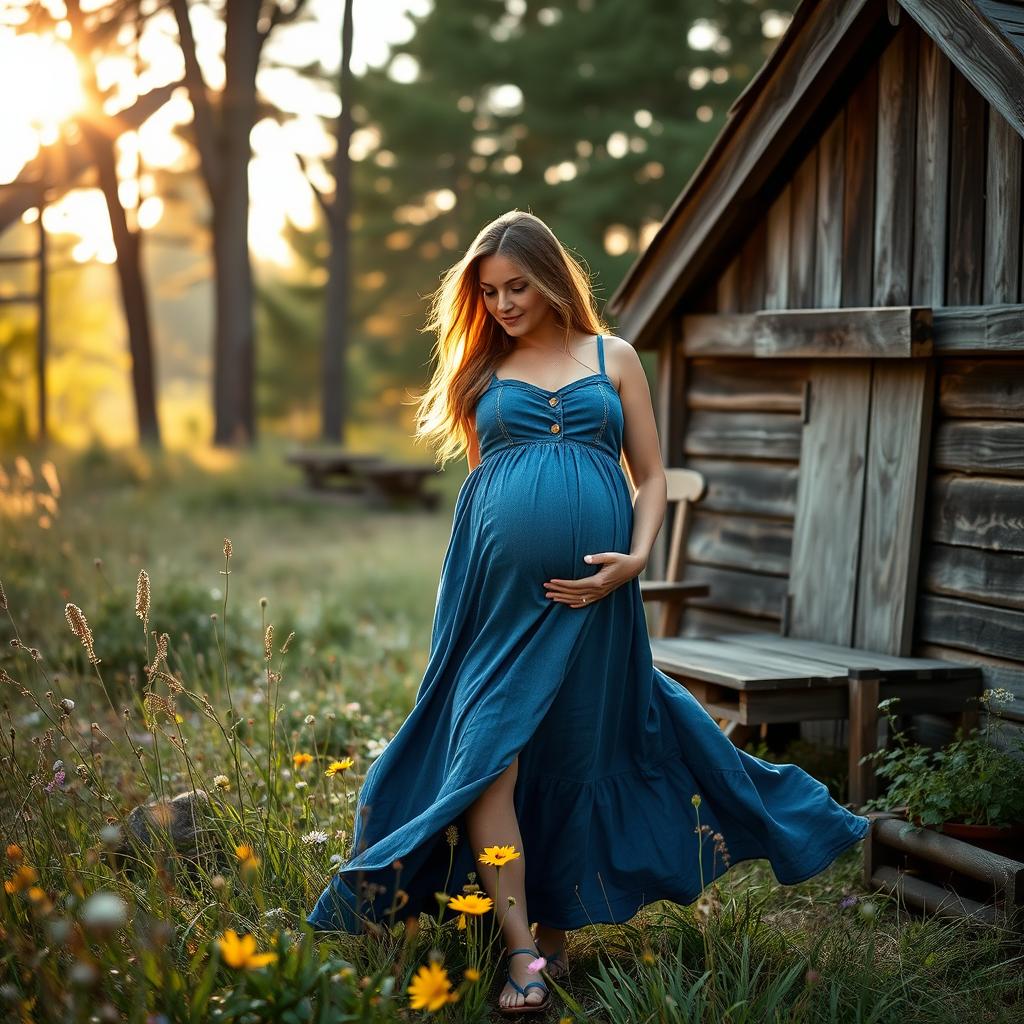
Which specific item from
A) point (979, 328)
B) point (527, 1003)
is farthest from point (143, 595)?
point (979, 328)

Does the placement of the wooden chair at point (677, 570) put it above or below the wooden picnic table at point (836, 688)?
above

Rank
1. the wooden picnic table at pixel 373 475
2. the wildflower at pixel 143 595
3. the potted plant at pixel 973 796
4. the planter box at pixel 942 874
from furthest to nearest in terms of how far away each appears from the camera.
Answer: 1. the wooden picnic table at pixel 373 475
2. the potted plant at pixel 973 796
3. the planter box at pixel 942 874
4. the wildflower at pixel 143 595

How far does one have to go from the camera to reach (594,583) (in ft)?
11.7

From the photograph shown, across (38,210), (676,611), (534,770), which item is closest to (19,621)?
(676,611)

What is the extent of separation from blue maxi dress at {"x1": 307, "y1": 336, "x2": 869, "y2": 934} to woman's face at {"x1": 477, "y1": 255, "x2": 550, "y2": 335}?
0.66ft

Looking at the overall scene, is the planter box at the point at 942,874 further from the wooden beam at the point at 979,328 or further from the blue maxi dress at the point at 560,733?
the wooden beam at the point at 979,328

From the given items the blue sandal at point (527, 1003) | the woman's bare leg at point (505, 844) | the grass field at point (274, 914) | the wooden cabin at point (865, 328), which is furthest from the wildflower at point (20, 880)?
the wooden cabin at point (865, 328)

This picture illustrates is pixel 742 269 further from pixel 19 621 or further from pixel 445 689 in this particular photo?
pixel 19 621

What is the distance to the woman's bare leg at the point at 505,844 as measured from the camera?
3.42 metres

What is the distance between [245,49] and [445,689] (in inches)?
695

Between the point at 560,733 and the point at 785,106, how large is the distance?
3316mm

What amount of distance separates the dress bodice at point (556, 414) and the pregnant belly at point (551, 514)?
51 millimetres

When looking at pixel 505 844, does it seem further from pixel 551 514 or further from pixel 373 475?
pixel 373 475

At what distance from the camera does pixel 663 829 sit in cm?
378
